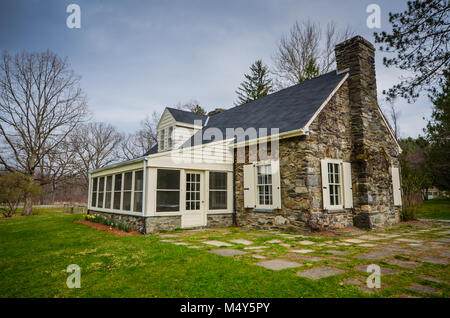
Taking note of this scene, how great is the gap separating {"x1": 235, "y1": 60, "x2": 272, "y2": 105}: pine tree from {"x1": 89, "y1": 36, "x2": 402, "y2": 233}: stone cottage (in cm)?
1568

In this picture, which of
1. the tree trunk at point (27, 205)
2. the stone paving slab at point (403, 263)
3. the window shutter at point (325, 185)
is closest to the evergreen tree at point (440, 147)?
the window shutter at point (325, 185)

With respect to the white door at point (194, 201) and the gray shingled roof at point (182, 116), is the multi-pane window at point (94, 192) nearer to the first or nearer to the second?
the gray shingled roof at point (182, 116)

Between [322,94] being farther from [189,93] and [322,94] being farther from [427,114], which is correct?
[189,93]

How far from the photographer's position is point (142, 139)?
29.3 meters

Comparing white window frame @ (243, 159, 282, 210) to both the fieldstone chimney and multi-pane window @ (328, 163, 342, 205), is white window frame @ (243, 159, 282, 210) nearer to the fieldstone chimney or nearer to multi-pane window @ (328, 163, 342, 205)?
multi-pane window @ (328, 163, 342, 205)

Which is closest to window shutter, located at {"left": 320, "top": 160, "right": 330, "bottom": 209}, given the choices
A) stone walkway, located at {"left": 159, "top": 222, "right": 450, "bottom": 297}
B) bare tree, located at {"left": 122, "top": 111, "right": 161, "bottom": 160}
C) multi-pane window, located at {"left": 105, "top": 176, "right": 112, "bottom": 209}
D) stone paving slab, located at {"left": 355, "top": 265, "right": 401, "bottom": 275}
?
stone walkway, located at {"left": 159, "top": 222, "right": 450, "bottom": 297}

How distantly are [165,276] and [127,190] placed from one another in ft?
20.7

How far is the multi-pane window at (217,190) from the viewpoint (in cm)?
946

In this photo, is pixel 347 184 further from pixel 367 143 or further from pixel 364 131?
pixel 364 131

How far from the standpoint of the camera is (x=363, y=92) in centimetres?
930

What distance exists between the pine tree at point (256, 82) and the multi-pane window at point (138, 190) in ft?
62.5

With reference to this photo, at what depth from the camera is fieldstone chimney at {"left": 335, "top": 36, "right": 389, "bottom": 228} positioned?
8.69 meters

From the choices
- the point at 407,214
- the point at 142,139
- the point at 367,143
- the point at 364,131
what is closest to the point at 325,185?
the point at 367,143
